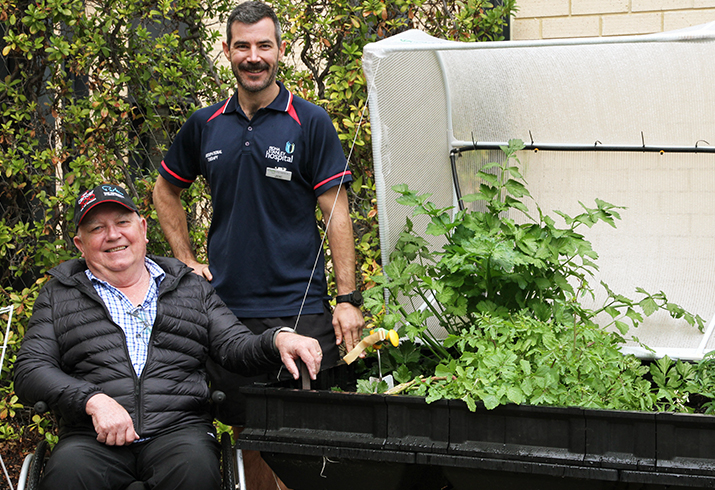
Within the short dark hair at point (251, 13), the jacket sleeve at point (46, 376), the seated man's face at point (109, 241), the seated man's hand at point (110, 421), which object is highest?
the short dark hair at point (251, 13)

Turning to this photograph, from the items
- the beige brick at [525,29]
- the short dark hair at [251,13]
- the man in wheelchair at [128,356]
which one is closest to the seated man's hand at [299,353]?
the man in wheelchair at [128,356]

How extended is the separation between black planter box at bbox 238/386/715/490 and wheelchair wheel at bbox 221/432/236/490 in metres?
0.27

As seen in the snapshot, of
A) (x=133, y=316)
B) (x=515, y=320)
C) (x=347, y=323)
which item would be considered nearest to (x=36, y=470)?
(x=133, y=316)

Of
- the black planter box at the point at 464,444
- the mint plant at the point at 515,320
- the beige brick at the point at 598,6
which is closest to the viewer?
the black planter box at the point at 464,444

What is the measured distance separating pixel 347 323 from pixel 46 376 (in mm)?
1034

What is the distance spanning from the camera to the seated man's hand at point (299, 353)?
226 centimetres

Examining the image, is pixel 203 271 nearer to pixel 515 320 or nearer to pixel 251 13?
pixel 251 13

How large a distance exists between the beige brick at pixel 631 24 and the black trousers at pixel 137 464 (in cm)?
317

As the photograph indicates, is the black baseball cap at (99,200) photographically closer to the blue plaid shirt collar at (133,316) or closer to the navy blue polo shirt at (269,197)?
the blue plaid shirt collar at (133,316)

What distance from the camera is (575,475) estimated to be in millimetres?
1843

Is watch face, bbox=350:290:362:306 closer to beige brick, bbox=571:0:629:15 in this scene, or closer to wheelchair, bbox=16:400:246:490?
wheelchair, bbox=16:400:246:490

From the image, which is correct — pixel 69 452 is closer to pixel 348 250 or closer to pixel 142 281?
pixel 142 281

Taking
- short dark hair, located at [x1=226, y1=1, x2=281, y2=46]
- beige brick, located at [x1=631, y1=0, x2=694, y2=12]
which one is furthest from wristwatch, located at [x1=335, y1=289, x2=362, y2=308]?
beige brick, located at [x1=631, y1=0, x2=694, y2=12]

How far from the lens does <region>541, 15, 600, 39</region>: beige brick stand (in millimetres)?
4191
